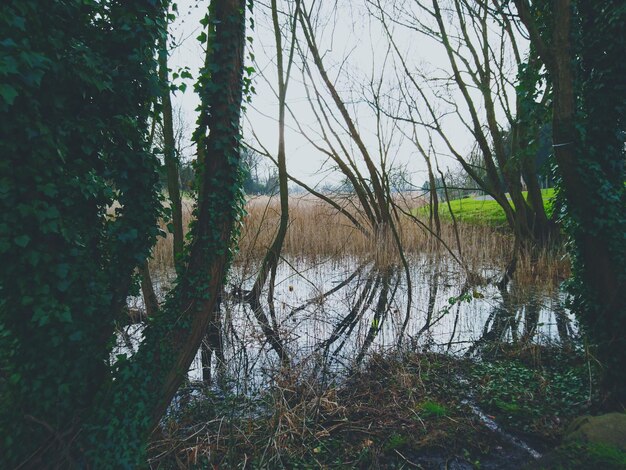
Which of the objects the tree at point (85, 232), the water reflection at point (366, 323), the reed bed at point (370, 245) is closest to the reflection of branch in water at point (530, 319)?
→ the water reflection at point (366, 323)

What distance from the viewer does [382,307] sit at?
18.6ft

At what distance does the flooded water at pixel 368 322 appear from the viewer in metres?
3.82

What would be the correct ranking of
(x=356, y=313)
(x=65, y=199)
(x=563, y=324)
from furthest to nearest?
(x=356, y=313)
(x=563, y=324)
(x=65, y=199)

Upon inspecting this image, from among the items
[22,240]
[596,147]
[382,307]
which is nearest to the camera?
[22,240]

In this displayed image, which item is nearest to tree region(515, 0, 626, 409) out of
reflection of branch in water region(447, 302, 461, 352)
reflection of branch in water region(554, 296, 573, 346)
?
reflection of branch in water region(554, 296, 573, 346)

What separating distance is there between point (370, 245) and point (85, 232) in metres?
6.83

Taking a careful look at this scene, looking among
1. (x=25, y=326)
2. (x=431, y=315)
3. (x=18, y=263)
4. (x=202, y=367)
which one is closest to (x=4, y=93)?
(x=18, y=263)

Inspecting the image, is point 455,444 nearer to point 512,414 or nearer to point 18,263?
point 512,414

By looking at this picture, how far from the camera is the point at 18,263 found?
180 cm

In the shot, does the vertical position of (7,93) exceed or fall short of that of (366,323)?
it exceeds it

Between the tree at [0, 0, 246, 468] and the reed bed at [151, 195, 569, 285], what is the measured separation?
399cm

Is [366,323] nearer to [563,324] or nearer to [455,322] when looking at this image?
[455,322]

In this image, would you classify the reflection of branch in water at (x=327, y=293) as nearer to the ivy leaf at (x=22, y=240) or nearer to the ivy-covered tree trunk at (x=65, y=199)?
the ivy-covered tree trunk at (x=65, y=199)

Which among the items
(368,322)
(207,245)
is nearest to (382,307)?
(368,322)
